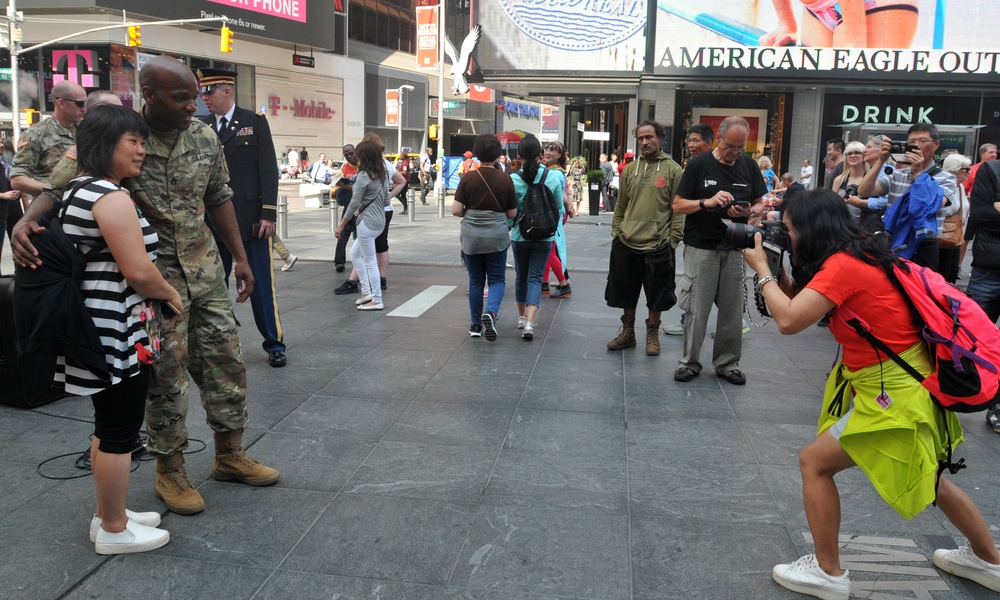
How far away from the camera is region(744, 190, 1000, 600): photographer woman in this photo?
2.90 meters

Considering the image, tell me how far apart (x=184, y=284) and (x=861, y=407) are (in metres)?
2.83

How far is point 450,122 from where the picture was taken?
217 ft

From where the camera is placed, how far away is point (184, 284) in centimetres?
371

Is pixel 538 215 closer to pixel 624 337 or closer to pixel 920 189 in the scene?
pixel 624 337

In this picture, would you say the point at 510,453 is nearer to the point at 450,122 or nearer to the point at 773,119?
the point at 773,119

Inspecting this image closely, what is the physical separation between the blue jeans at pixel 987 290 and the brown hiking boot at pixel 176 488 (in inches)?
196

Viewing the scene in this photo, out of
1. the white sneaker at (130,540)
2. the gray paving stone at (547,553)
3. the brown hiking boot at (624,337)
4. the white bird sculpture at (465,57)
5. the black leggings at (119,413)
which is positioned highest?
the white bird sculpture at (465,57)

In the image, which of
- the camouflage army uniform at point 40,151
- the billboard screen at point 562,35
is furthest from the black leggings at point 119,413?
the billboard screen at point 562,35

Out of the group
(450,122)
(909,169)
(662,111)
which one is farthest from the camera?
(450,122)

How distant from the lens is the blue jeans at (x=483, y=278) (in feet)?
24.3

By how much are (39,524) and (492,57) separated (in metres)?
23.8

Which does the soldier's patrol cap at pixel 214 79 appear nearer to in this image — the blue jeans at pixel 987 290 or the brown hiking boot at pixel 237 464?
the brown hiking boot at pixel 237 464

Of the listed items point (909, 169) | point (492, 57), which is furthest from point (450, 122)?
point (909, 169)

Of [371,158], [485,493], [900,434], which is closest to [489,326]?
[371,158]
